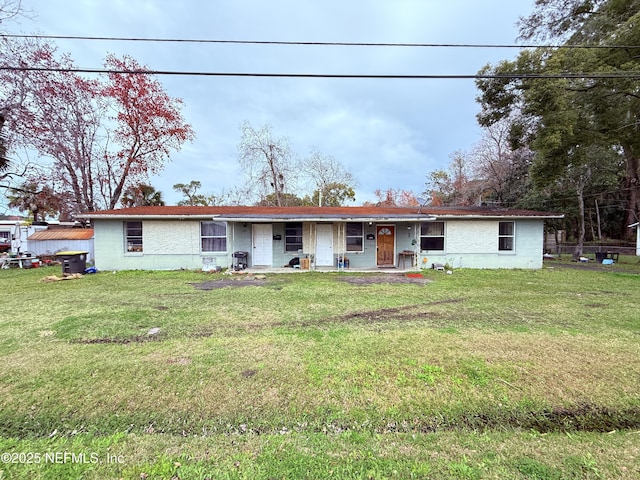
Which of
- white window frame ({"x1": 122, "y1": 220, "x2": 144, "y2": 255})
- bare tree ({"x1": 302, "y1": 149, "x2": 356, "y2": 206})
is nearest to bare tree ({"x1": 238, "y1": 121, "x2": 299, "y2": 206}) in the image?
bare tree ({"x1": 302, "y1": 149, "x2": 356, "y2": 206})

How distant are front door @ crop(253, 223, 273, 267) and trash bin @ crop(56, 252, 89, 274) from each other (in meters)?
6.67

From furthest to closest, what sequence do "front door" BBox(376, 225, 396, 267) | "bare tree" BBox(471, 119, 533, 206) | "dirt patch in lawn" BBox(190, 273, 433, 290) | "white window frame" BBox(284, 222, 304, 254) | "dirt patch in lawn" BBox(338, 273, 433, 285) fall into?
A: "bare tree" BBox(471, 119, 533, 206)
"front door" BBox(376, 225, 396, 267)
"white window frame" BBox(284, 222, 304, 254)
"dirt patch in lawn" BBox(338, 273, 433, 285)
"dirt patch in lawn" BBox(190, 273, 433, 290)

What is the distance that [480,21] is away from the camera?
8430 millimetres

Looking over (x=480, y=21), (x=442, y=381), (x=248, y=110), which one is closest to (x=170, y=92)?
(x=248, y=110)

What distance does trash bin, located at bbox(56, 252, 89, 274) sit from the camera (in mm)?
10445

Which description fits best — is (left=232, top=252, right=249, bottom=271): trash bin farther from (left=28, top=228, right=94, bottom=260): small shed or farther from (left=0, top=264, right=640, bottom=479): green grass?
(left=28, top=228, right=94, bottom=260): small shed

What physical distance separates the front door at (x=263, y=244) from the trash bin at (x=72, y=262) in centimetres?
667

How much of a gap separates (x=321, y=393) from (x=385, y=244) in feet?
33.4

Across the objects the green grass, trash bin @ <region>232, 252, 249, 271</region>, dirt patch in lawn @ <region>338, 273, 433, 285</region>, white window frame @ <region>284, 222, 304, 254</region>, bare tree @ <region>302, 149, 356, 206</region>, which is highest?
bare tree @ <region>302, 149, 356, 206</region>

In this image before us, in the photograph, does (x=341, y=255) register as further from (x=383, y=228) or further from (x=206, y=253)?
(x=206, y=253)

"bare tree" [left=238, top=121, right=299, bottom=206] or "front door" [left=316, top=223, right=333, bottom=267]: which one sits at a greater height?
"bare tree" [left=238, top=121, right=299, bottom=206]

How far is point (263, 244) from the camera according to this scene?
12219 millimetres

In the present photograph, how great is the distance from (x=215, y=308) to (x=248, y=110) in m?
15.8

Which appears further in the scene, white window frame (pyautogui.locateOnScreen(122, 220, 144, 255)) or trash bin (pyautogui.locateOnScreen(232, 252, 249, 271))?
white window frame (pyautogui.locateOnScreen(122, 220, 144, 255))
